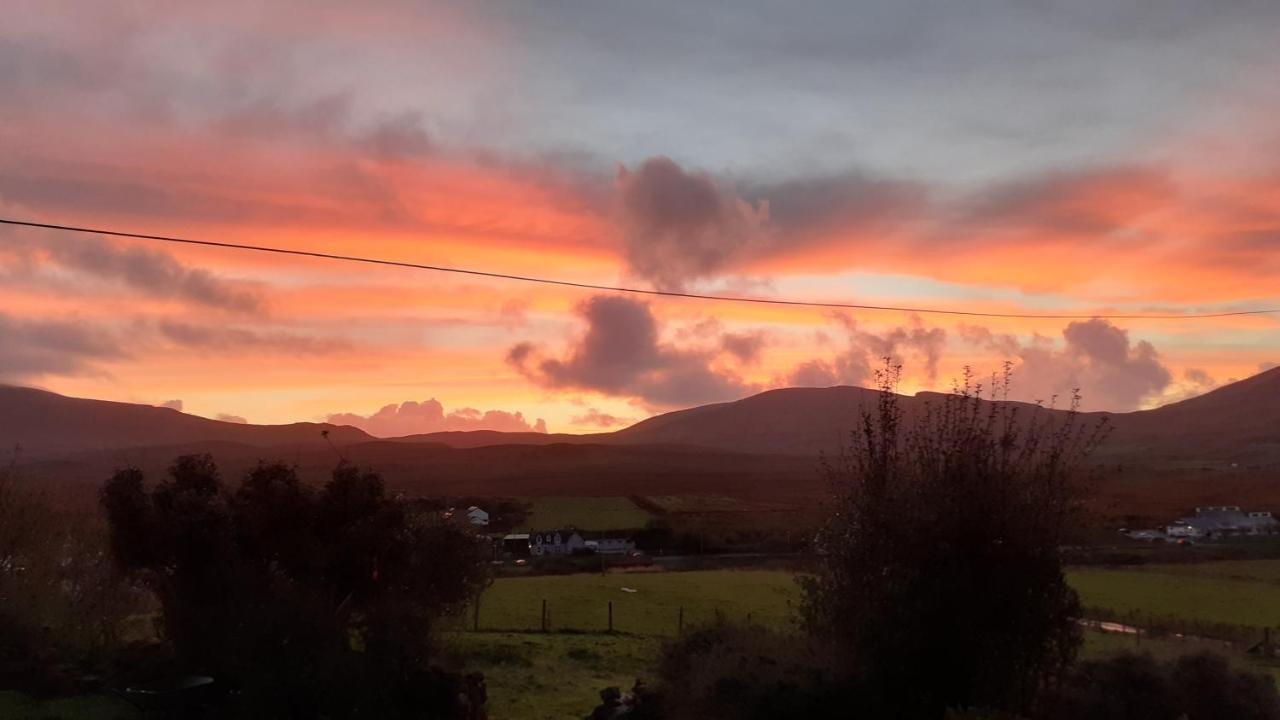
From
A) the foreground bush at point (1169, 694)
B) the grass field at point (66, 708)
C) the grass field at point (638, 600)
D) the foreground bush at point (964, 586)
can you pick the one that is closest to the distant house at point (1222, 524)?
the grass field at point (638, 600)

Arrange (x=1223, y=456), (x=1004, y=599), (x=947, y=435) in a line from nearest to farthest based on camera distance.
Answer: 1. (x=1004, y=599)
2. (x=947, y=435)
3. (x=1223, y=456)

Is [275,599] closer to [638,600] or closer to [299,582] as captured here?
[299,582]

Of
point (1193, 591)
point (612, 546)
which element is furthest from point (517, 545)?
point (1193, 591)

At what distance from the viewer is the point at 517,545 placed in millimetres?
74438

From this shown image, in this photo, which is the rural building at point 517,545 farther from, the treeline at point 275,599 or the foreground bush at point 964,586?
the foreground bush at point 964,586

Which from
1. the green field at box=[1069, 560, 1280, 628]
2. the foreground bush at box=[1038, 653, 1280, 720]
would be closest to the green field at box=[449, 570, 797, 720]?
the foreground bush at box=[1038, 653, 1280, 720]

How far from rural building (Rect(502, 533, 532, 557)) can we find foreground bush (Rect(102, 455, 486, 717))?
50975 millimetres

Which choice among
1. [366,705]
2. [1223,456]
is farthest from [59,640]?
[1223,456]

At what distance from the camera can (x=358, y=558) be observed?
62.9 ft

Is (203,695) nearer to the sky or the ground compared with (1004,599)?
nearer to the ground

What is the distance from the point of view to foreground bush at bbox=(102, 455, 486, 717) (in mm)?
16719

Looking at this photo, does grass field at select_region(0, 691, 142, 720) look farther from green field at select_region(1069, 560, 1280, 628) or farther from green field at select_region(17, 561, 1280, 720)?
green field at select_region(1069, 560, 1280, 628)

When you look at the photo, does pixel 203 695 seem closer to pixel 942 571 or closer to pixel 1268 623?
pixel 942 571

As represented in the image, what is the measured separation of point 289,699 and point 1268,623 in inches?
1479
